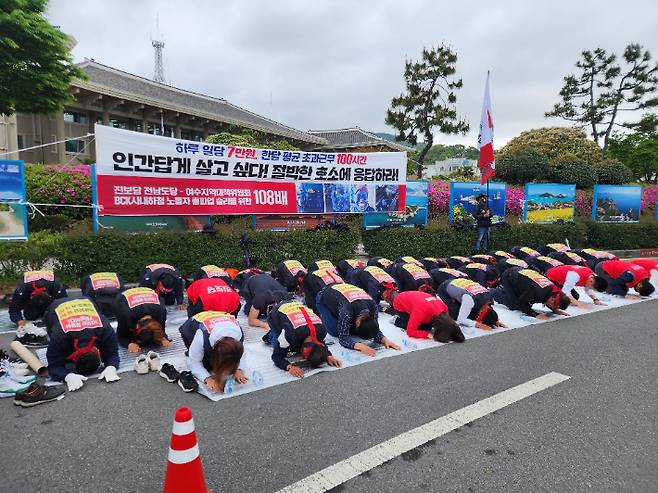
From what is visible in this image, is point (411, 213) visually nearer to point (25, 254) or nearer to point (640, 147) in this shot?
point (25, 254)

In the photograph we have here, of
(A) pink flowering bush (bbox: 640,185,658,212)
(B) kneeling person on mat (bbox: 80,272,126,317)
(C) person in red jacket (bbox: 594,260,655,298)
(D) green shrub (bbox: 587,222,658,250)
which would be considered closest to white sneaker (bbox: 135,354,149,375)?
(B) kneeling person on mat (bbox: 80,272,126,317)

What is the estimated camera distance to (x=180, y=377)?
12.6 feet

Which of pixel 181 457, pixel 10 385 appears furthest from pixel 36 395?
pixel 181 457

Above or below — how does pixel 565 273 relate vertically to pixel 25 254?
below

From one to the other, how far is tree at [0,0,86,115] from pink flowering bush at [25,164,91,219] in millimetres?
1898

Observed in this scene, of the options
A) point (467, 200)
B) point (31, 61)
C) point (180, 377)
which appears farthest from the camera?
point (467, 200)

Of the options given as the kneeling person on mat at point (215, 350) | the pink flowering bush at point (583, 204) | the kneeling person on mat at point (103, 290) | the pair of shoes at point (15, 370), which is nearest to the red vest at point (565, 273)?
the kneeling person on mat at point (215, 350)

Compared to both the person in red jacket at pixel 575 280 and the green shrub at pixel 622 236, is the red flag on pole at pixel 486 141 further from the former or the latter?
the green shrub at pixel 622 236

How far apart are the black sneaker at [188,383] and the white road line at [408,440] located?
1.53 meters

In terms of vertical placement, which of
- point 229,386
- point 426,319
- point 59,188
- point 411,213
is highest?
point 59,188

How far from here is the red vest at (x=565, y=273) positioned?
726cm

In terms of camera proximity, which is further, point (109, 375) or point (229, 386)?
point (109, 375)

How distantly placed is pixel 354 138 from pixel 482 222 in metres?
27.1

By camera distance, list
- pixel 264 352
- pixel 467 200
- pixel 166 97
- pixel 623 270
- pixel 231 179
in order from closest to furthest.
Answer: pixel 264 352, pixel 623 270, pixel 231 179, pixel 467 200, pixel 166 97
